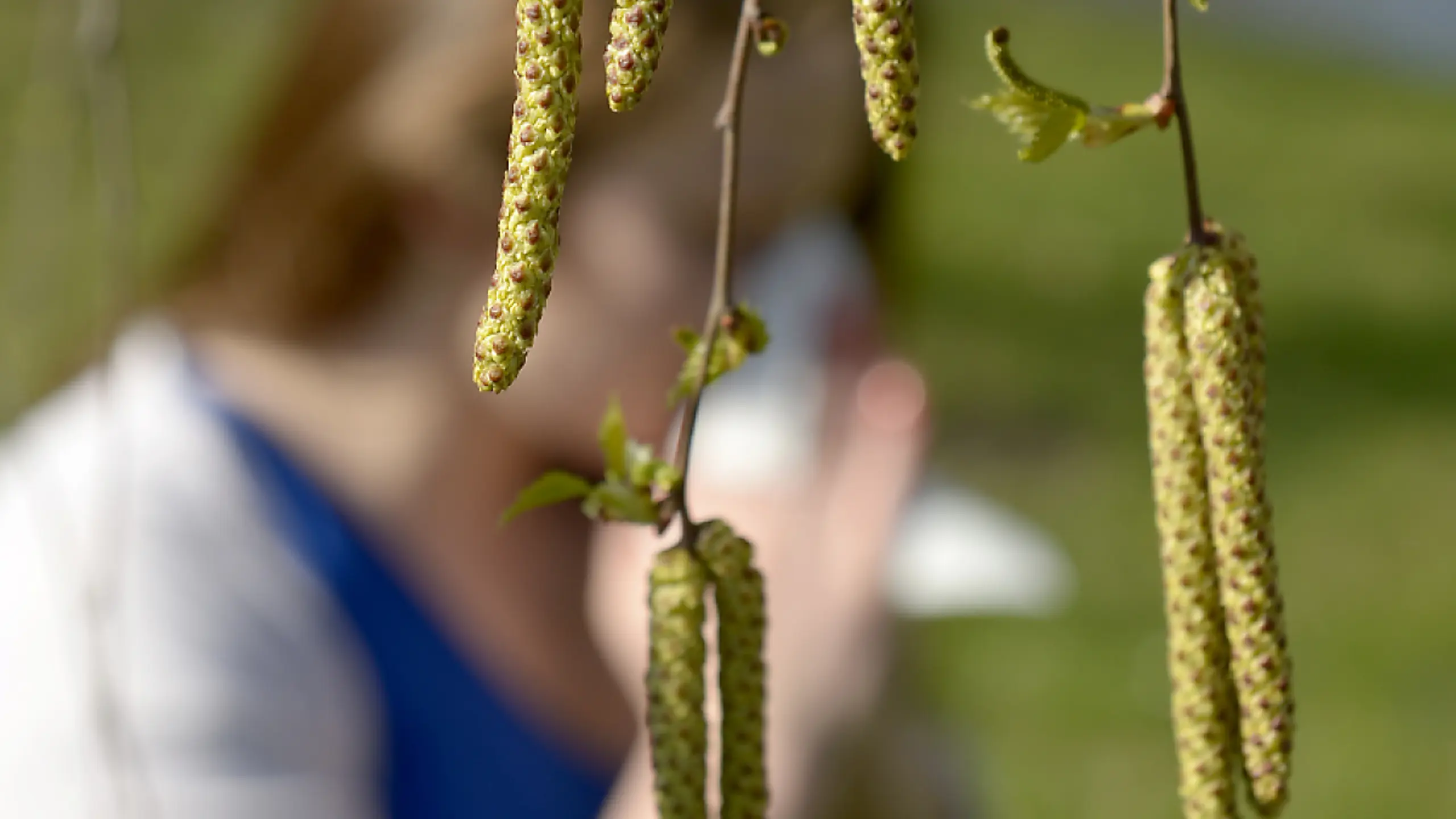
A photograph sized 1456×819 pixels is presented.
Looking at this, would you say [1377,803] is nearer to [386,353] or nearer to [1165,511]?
[386,353]

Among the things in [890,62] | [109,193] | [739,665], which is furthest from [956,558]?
[890,62]

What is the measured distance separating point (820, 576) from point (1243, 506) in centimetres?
113

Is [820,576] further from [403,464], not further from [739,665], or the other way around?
[739,665]

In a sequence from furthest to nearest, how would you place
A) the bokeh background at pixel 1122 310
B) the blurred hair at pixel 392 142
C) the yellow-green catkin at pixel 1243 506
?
the bokeh background at pixel 1122 310 → the blurred hair at pixel 392 142 → the yellow-green catkin at pixel 1243 506

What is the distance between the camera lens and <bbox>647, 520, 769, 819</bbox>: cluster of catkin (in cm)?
46

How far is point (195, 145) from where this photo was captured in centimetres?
481

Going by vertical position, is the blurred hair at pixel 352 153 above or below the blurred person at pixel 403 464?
above

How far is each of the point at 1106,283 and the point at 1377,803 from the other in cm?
224

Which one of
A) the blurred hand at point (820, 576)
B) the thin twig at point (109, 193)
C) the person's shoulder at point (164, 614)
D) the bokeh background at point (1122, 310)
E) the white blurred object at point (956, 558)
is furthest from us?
the bokeh background at point (1122, 310)

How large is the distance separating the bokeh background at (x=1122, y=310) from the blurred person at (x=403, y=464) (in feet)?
0.64

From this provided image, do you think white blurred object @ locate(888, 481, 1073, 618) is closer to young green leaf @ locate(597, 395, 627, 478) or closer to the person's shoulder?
the person's shoulder

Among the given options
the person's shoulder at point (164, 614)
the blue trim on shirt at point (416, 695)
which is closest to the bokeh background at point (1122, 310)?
the person's shoulder at point (164, 614)

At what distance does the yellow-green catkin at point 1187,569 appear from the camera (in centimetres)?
45

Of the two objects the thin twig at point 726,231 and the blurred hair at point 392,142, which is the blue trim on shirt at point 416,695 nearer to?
the blurred hair at point 392,142
